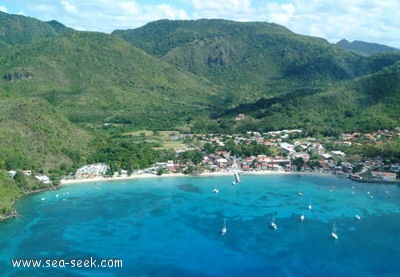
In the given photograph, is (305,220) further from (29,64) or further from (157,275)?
(29,64)

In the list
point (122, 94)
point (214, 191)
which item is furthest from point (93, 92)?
point (214, 191)

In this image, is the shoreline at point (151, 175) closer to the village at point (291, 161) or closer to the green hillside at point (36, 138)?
the village at point (291, 161)

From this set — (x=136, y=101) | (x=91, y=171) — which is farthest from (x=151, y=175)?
(x=136, y=101)

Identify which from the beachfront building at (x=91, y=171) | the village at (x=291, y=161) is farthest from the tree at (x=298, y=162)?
the beachfront building at (x=91, y=171)

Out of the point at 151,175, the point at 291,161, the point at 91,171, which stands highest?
the point at 291,161

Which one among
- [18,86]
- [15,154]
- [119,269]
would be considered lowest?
[119,269]

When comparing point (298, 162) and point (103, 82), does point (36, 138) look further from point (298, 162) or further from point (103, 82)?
point (103, 82)

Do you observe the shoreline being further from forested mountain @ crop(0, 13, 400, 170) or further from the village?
forested mountain @ crop(0, 13, 400, 170)
